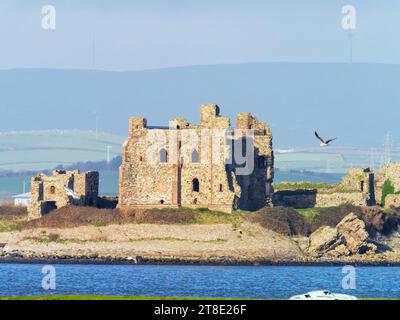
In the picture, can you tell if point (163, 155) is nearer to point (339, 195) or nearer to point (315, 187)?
point (339, 195)

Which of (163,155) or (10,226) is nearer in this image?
(10,226)

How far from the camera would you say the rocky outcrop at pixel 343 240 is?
302 ft

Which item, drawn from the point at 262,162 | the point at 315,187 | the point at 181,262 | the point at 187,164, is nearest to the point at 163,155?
the point at 187,164

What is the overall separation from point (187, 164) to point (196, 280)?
65.1 ft

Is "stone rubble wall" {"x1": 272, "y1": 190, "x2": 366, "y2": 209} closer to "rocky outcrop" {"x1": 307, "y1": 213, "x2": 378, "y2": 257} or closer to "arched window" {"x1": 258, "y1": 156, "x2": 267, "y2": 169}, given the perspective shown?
"arched window" {"x1": 258, "y1": 156, "x2": 267, "y2": 169}

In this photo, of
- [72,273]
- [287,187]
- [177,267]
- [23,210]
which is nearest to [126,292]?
[72,273]

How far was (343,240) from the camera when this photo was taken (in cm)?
9319

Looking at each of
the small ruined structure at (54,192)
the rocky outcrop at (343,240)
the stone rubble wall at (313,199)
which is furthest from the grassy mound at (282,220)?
the small ruined structure at (54,192)

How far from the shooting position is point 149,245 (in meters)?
90.7

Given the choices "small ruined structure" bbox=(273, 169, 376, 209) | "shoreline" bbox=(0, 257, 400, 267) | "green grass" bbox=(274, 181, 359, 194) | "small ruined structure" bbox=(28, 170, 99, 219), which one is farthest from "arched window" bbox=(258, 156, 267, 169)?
"small ruined structure" bbox=(28, 170, 99, 219)

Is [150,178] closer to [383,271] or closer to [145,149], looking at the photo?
[145,149]

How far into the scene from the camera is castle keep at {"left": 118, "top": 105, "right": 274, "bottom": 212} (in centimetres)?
9462

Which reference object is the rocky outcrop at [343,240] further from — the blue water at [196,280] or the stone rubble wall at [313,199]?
the stone rubble wall at [313,199]

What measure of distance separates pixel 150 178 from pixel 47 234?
7749 millimetres
